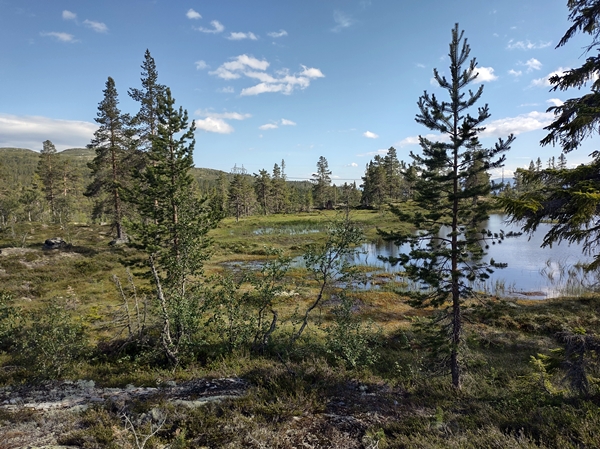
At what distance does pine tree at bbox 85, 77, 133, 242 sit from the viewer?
96.2 ft

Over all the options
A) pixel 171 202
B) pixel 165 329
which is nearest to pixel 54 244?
A: pixel 171 202

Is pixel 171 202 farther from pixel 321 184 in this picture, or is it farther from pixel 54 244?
pixel 321 184

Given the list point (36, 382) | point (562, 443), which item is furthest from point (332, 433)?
point (36, 382)

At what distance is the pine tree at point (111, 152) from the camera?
29.3 m

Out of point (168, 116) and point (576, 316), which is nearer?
point (168, 116)

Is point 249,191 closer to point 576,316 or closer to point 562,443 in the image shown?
point 576,316

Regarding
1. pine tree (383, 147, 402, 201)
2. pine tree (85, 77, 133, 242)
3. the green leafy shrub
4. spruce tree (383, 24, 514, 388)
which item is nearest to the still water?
spruce tree (383, 24, 514, 388)

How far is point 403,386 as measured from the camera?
9.26 metres

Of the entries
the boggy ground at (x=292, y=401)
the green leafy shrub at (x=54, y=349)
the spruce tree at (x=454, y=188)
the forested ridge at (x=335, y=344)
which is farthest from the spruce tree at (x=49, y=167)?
the spruce tree at (x=454, y=188)

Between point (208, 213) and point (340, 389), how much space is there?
9013mm

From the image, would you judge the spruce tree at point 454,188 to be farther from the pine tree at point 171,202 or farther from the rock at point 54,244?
the rock at point 54,244

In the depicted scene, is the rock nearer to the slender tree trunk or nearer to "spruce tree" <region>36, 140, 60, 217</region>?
the slender tree trunk

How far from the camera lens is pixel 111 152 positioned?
96.8 feet

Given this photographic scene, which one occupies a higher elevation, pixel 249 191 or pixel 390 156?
pixel 390 156
